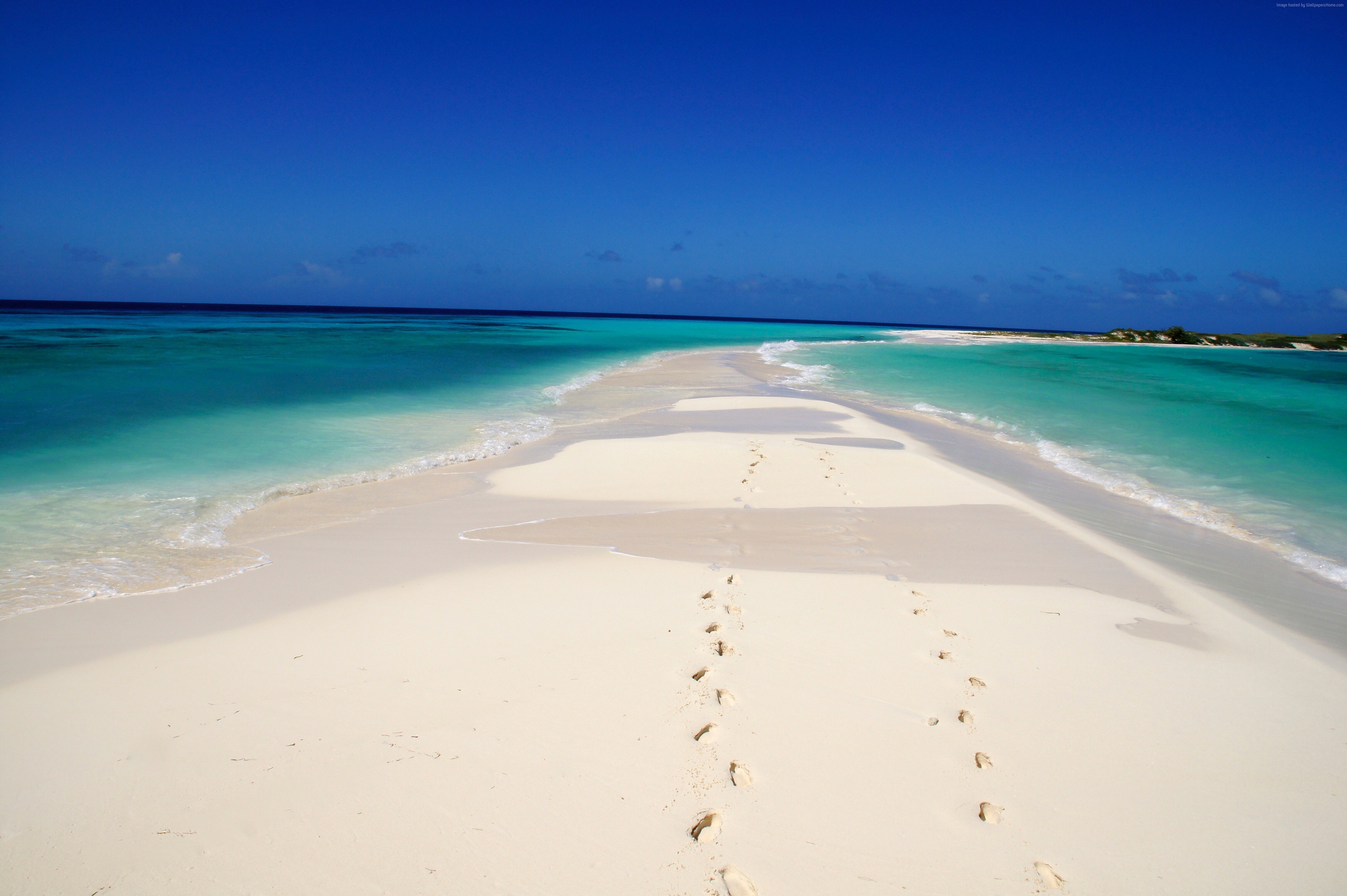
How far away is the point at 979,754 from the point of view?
8.52 feet

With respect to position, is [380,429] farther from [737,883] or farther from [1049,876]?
[1049,876]

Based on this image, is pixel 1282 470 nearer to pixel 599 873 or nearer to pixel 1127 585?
pixel 1127 585

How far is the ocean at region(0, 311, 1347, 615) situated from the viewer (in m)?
5.38

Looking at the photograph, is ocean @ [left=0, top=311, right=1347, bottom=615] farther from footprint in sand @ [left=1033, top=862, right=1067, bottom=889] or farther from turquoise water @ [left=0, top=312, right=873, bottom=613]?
footprint in sand @ [left=1033, top=862, right=1067, bottom=889]

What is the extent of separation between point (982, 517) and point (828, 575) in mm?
2299

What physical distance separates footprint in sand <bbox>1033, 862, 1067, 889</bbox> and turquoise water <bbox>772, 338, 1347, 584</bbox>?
5063mm

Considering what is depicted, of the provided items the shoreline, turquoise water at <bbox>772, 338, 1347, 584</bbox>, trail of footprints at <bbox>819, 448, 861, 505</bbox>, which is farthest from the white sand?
turquoise water at <bbox>772, 338, 1347, 584</bbox>

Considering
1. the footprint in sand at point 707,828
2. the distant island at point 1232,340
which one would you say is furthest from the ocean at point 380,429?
the distant island at point 1232,340

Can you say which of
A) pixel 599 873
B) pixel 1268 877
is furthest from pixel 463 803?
pixel 1268 877

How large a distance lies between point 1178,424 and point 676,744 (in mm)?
14217

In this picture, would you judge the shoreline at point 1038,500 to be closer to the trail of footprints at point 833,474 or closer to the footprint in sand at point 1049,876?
the trail of footprints at point 833,474

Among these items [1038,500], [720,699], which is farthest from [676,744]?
[1038,500]

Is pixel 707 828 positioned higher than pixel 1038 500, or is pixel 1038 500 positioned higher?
pixel 1038 500

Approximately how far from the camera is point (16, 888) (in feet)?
6.52
